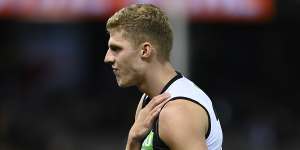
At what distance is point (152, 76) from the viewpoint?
182 inches

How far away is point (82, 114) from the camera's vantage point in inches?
626

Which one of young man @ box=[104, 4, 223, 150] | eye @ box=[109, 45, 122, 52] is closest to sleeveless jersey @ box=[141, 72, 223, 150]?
young man @ box=[104, 4, 223, 150]

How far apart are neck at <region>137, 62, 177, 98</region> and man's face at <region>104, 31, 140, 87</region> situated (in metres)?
0.07

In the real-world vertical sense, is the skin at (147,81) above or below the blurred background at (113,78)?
above

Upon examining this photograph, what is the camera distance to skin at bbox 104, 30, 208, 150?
13.9 feet

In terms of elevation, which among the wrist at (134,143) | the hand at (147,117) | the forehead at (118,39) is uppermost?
the forehead at (118,39)

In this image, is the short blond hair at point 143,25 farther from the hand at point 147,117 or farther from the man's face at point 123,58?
the hand at point 147,117

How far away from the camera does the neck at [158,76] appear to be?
4.61m

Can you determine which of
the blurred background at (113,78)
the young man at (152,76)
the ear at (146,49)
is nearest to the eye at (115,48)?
the young man at (152,76)

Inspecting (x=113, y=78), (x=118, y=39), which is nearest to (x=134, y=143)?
(x=118, y=39)

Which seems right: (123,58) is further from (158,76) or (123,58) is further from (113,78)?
(113,78)

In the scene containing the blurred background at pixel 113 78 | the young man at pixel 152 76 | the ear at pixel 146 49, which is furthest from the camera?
the blurred background at pixel 113 78

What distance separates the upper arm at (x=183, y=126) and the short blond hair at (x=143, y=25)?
429mm

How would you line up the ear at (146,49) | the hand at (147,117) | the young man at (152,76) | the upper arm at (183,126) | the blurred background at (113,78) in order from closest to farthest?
the upper arm at (183,126), the young man at (152,76), the hand at (147,117), the ear at (146,49), the blurred background at (113,78)
